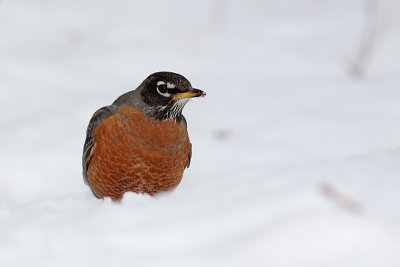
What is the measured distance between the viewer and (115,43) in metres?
7.70

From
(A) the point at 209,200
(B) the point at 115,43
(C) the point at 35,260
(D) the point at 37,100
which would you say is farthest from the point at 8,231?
(B) the point at 115,43

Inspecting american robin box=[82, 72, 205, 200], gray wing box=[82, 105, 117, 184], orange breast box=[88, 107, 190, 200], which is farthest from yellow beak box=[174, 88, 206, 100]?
gray wing box=[82, 105, 117, 184]

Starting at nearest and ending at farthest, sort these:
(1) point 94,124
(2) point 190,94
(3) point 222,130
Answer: (2) point 190,94 < (1) point 94,124 < (3) point 222,130

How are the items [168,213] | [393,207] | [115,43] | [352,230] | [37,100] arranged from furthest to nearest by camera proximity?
[115,43]
[37,100]
[168,213]
[393,207]
[352,230]

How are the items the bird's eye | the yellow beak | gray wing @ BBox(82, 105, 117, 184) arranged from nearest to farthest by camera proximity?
the yellow beak
the bird's eye
gray wing @ BBox(82, 105, 117, 184)

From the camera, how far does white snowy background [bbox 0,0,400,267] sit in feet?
6.29

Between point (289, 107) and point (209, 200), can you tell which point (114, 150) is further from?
point (289, 107)

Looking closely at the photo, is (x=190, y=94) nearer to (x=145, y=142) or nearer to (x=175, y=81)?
(x=175, y=81)

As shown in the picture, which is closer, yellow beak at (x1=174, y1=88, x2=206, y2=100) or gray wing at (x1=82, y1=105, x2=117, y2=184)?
yellow beak at (x1=174, y1=88, x2=206, y2=100)

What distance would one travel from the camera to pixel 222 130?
237 inches

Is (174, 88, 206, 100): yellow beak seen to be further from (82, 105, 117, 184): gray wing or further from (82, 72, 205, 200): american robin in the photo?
(82, 105, 117, 184): gray wing

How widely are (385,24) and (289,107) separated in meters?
2.01

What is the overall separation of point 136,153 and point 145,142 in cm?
7

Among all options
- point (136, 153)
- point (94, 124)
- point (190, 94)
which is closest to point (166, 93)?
point (190, 94)
